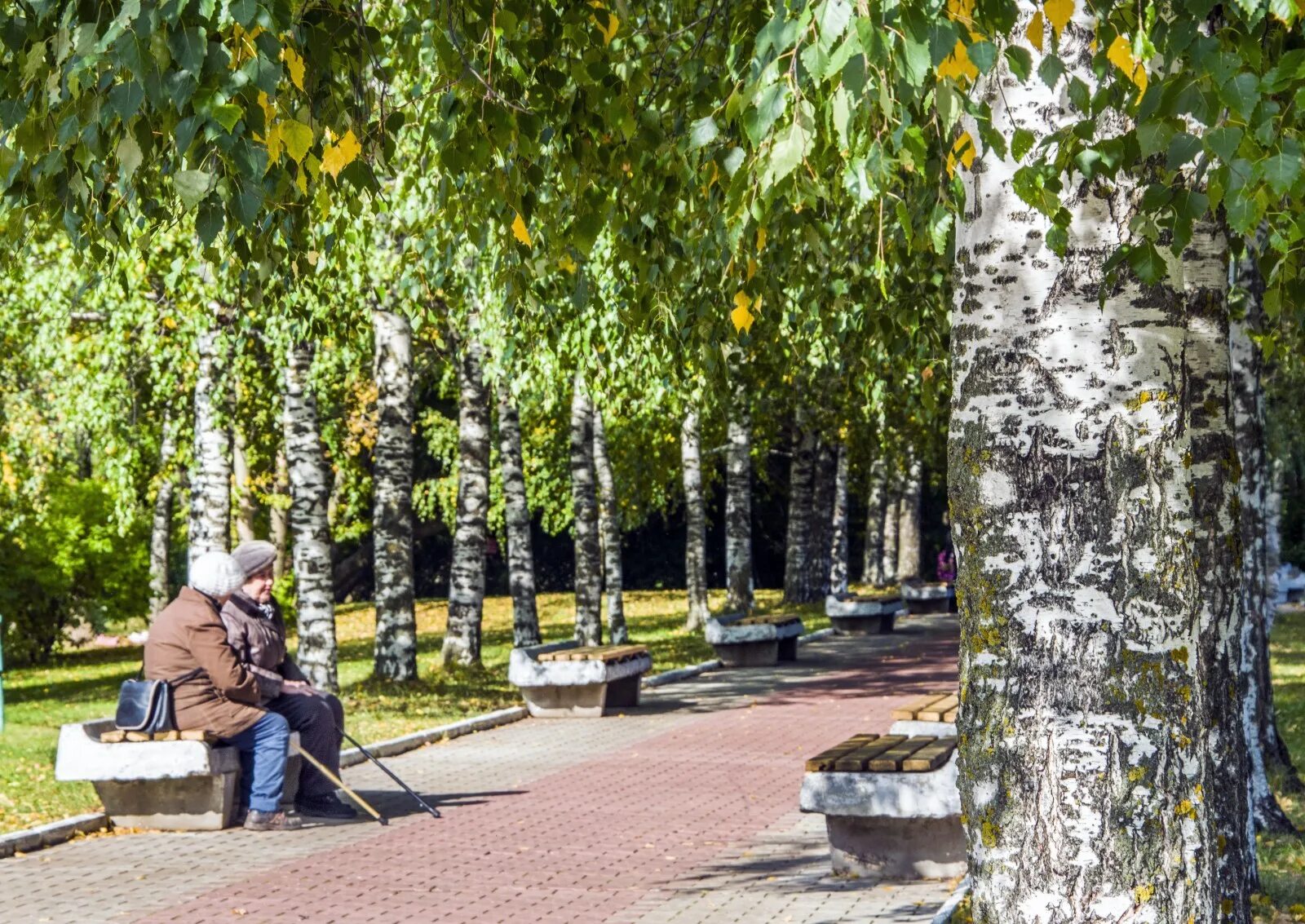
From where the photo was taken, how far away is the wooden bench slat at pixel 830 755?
782 centimetres

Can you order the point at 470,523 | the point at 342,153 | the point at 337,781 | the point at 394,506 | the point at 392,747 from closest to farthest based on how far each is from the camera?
the point at 342,153
the point at 337,781
the point at 392,747
the point at 394,506
the point at 470,523

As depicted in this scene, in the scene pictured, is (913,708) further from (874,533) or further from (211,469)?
(874,533)

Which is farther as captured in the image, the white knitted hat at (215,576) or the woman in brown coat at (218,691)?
the white knitted hat at (215,576)

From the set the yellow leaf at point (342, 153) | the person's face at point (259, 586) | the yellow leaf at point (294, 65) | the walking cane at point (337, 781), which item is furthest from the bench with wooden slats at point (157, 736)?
the yellow leaf at point (294, 65)

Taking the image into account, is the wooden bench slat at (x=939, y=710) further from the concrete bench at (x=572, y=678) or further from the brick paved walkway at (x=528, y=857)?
the concrete bench at (x=572, y=678)

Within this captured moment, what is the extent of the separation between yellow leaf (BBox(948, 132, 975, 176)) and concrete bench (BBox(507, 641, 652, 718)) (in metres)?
11.2

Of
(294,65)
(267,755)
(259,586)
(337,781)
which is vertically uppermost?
(294,65)

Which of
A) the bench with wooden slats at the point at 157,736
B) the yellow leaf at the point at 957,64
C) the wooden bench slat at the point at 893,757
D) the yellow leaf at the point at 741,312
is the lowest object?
the bench with wooden slats at the point at 157,736

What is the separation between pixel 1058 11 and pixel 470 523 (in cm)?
1538

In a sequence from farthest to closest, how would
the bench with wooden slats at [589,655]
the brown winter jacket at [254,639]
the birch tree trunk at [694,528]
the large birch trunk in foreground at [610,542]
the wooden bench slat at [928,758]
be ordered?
the birch tree trunk at [694,528], the large birch trunk in foreground at [610,542], the bench with wooden slats at [589,655], the brown winter jacket at [254,639], the wooden bench slat at [928,758]

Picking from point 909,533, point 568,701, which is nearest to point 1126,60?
point 568,701

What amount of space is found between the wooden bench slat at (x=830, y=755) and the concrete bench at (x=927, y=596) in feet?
75.1

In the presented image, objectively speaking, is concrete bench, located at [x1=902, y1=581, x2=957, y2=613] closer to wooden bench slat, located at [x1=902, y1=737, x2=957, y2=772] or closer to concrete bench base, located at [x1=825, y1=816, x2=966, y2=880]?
wooden bench slat, located at [x1=902, y1=737, x2=957, y2=772]

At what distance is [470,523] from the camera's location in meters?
18.6
